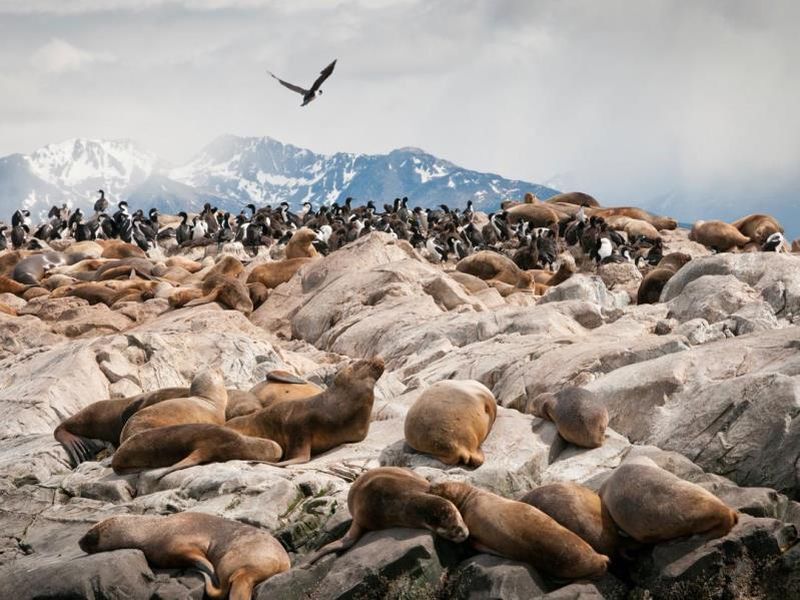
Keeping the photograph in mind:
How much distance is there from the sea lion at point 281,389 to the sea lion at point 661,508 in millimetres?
3933

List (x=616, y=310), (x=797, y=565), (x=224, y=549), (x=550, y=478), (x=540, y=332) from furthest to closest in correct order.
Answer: (x=616, y=310)
(x=540, y=332)
(x=550, y=478)
(x=224, y=549)
(x=797, y=565)

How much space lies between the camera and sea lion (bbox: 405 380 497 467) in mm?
8812

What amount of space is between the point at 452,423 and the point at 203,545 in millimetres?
2276

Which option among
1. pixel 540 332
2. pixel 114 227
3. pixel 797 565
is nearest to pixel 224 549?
pixel 797 565

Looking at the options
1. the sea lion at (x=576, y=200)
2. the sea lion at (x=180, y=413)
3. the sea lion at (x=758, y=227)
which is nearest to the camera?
the sea lion at (x=180, y=413)

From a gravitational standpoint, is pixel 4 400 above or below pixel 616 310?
below

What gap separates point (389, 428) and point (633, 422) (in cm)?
211

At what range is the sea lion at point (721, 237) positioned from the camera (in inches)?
1065

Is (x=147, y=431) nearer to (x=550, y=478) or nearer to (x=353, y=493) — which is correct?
(x=353, y=493)

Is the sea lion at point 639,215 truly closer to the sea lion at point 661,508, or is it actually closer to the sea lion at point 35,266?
the sea lion at point 35,266

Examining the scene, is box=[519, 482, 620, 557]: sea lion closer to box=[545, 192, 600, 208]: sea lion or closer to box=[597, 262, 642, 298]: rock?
box=[597, 262, 642, 298]: rock

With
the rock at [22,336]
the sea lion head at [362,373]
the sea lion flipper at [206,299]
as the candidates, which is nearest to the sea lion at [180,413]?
the sea lion head at [362,373]

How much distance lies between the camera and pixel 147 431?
9.63m

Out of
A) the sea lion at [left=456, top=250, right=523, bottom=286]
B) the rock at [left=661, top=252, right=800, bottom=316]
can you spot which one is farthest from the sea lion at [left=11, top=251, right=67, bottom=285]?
the rock at [left=661, top=252, right=800, bottom=316]
